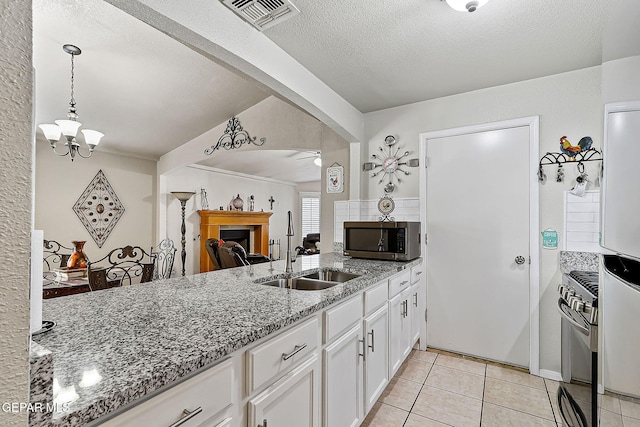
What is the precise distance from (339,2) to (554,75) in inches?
73.8

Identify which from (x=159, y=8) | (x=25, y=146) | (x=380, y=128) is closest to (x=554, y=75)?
(x=380, y=128)

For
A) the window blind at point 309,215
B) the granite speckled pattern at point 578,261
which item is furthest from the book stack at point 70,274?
the window blind at point 309,215

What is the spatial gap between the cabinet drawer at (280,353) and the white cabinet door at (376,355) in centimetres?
60

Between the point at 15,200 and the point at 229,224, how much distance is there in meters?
6.00

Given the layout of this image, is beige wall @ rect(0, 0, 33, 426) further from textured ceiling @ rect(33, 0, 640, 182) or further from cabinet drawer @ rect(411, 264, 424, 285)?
cabinet drawer @ rect(411, 264, 424, 285)

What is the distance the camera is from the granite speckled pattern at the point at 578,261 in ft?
7.46

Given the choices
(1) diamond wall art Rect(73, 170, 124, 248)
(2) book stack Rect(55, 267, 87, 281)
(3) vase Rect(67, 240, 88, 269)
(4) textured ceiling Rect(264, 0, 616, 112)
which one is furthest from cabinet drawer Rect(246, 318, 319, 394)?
(1) diamond wall art Rect(73, 170, 124, 248)

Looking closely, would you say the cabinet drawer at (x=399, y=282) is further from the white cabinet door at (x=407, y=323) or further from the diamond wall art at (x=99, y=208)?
the diamond wall art at (x=99, y=208)

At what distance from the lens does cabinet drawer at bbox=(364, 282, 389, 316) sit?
177 centimetres

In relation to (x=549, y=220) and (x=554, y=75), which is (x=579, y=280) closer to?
(x=549, y=220)

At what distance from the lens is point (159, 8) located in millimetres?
1331

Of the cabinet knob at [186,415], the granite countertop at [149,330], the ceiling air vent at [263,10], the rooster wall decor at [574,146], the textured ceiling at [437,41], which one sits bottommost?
the cabinet knob at [186,415]

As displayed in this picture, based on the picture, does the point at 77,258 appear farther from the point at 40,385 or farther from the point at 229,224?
the point at 40,385

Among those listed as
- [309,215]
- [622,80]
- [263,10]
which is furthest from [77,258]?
[309,215]
